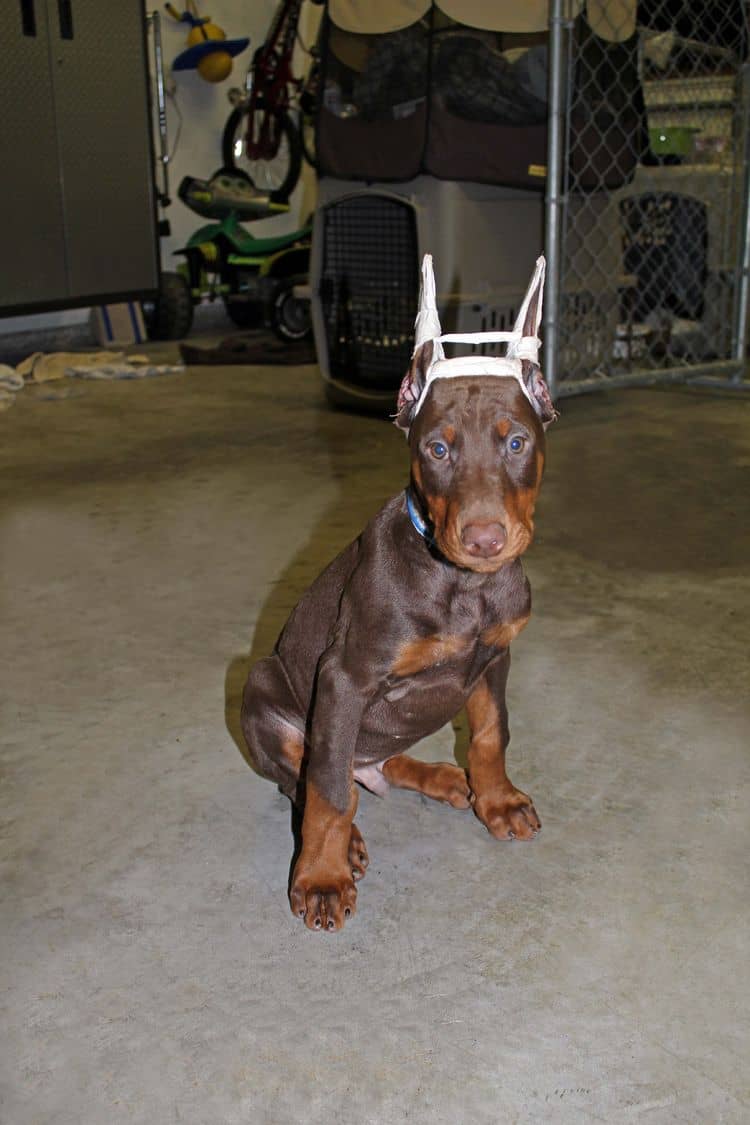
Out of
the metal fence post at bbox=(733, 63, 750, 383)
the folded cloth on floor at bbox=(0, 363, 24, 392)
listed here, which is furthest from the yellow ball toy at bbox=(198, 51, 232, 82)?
the metal fence post at bbox=(733, 63, 750, 383)

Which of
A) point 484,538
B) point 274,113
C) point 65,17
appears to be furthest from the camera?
point 274,113

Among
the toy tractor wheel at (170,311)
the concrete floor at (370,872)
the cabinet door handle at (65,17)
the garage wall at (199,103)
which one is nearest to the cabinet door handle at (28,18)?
the cabinet door handle at (65,17)

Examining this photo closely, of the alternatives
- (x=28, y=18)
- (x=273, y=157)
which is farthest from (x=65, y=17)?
(x=273, y=157)

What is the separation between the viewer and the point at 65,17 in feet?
19.4

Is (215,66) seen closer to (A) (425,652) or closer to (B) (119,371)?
(B) (119,371)

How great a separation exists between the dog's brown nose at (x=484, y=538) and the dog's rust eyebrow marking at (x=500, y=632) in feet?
0.92

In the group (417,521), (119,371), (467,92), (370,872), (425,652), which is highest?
(467,92)

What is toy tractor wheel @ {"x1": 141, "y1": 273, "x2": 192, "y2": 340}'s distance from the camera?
7.46 meters

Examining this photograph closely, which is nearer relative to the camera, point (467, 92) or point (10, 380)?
point (467, 92)

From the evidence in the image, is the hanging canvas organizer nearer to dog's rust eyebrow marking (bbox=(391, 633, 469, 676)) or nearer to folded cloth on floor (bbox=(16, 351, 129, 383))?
folded cloth on floor (bbox=(16, 351, 129, 383))

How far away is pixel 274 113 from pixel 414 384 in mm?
7589

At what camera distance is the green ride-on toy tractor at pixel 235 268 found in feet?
24.0

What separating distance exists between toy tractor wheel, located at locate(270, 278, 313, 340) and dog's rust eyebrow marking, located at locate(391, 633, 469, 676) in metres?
5.77

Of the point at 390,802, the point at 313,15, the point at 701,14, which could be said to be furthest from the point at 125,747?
the point at 313,15
